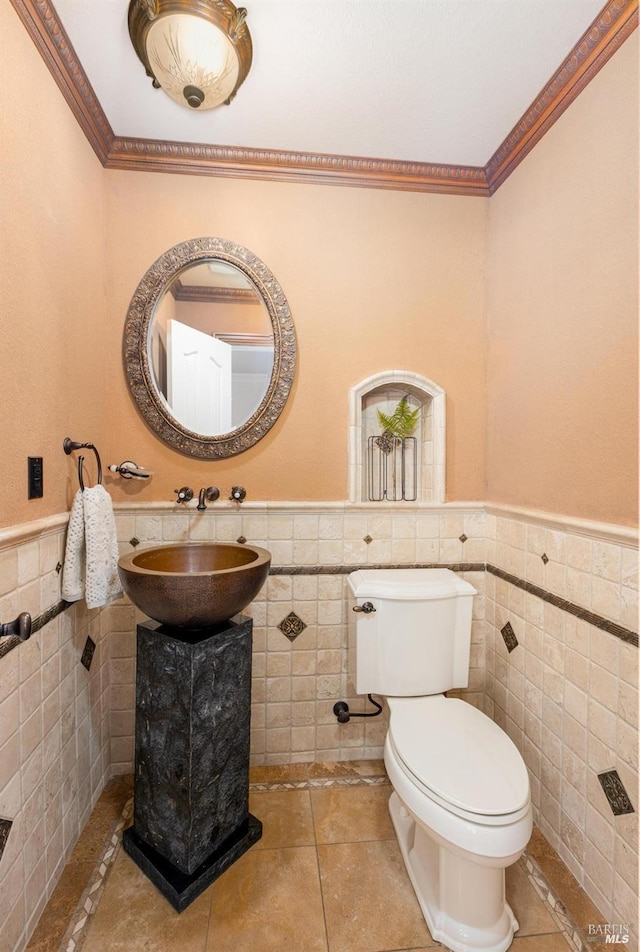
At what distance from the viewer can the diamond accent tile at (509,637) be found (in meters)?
1.63

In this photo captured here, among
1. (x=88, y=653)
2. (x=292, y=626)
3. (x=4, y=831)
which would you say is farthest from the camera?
(x=292, y=626)

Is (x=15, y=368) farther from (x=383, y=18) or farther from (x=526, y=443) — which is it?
(x=526, y=443)

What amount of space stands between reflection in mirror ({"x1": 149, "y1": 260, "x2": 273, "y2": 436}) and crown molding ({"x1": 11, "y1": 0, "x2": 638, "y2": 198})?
0.40 m

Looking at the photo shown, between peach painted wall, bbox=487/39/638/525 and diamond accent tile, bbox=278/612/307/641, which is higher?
peach painted wall, bbox=487/39/638/525

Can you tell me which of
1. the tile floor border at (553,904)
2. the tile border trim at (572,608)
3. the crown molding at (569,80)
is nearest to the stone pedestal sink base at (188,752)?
the tile floor border at (553,904)

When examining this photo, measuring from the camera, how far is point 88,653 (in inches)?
60.2

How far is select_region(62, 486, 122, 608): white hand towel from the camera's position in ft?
4.38

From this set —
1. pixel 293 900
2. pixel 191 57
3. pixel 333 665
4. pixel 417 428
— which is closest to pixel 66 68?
pixel 191 57

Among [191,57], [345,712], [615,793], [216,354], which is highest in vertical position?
[191,57]

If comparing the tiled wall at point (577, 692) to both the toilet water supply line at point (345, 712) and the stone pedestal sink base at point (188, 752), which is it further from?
the stone pedestal sink base at point (188, 752)

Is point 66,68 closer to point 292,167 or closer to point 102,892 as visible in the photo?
point 292,167

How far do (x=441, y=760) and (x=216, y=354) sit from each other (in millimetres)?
1606

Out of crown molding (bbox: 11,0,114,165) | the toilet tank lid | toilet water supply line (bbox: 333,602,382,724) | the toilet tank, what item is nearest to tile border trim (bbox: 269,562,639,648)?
the toilet tank lid

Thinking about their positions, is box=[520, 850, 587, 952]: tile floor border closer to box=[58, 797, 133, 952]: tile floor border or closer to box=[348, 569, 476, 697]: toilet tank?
box=[348, 569, 476, 697]: toilet tank
